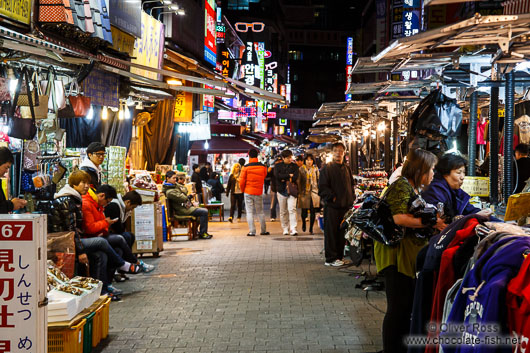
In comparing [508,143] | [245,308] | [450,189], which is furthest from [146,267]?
[450,189]

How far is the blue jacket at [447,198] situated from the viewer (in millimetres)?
6059

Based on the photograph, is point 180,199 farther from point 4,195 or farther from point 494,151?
point 494,151

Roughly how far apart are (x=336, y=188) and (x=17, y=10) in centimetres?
647

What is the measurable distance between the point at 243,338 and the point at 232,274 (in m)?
4.20

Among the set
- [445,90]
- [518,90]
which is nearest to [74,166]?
[445,90]

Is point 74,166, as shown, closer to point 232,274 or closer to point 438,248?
point 232,274

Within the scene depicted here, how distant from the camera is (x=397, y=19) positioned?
18438 millimetres

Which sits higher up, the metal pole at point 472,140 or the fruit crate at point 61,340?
the metal pole at point 472,140

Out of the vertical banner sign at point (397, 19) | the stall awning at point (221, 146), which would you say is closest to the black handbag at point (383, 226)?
the vertical banner sign at point (397, 19)

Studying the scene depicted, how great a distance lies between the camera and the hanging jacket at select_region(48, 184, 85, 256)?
8.27 m

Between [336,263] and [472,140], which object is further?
[336,263]

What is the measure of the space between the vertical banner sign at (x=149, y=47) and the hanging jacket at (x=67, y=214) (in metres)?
6.30

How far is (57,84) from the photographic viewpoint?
10148 mm

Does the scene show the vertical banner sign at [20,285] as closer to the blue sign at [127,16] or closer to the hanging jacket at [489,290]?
the hanging jacket at [489,290]
